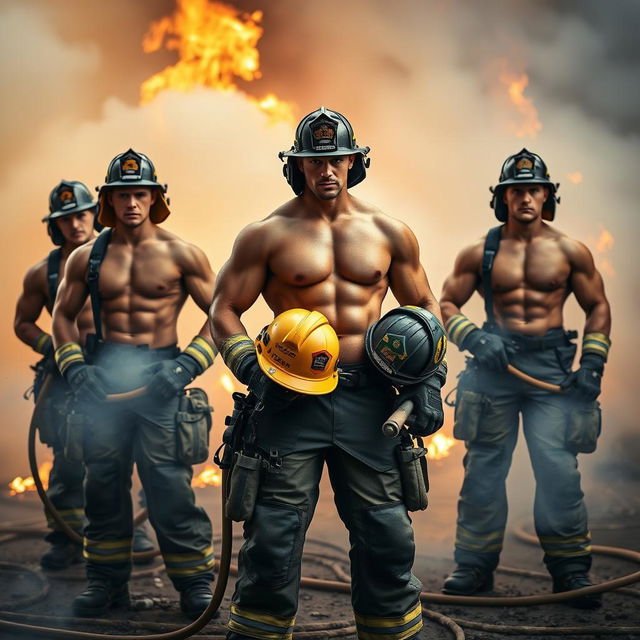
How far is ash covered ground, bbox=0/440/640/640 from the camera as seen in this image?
5762 mm

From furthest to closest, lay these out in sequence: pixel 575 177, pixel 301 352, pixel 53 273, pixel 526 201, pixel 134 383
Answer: pixel 575 177
pixel 53 273
pixel 526 201
pixel 134 383
pixel 301 352

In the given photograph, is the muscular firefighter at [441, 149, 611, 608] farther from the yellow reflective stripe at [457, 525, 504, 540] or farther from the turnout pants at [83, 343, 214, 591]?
the turnout pants at [83, 343, 214, 591]

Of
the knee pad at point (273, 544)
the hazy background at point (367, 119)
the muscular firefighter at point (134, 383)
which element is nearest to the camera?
the knee pad at point (273, 544)

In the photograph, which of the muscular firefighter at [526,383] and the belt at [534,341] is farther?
the belt at [534,341]

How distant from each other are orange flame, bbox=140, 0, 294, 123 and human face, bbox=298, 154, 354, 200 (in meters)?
6.93

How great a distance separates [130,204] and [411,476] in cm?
273

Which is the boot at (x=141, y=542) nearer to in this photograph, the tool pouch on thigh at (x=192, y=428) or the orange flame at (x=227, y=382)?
the tool pouch on thigh at (x=192, y=428)

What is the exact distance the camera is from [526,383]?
6359 millimetres

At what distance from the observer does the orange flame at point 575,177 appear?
1097cm

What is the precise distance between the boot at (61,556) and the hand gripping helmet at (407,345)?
156 inches

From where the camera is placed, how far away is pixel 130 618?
19.3 feet

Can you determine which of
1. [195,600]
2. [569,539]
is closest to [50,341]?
[195,600]

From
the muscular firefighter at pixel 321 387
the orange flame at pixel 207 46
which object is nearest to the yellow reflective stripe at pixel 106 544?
the muscular firefighter at pixel 321 387

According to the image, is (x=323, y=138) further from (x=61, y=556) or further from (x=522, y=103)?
(x=522, y=103)
